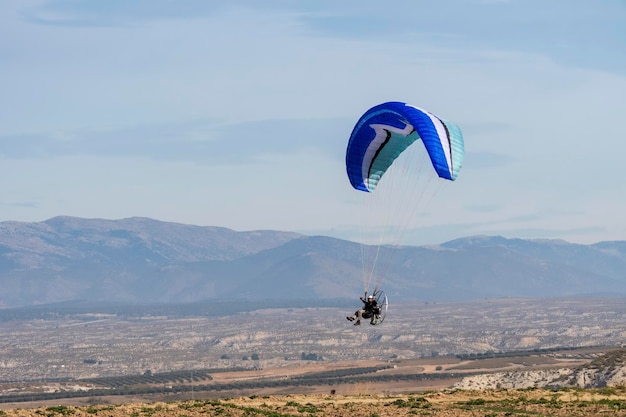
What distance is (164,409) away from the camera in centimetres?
4616

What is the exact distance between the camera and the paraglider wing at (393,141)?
4419 centimetres

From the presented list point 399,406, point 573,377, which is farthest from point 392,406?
point 573,377

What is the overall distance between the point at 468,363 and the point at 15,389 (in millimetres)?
59657

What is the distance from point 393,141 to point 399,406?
1184cm

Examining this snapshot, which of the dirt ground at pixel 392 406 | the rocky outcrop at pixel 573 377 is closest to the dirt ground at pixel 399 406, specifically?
the dirt ground at pixel 392 406

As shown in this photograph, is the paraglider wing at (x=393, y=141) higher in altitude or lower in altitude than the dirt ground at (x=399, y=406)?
higher

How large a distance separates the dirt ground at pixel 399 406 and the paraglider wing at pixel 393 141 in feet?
31.7

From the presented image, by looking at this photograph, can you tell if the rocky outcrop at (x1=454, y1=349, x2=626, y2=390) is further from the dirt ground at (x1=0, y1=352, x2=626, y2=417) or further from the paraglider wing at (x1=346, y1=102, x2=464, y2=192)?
the paraglider wing at (x1=346, y1=102, x2=464, y2=192)

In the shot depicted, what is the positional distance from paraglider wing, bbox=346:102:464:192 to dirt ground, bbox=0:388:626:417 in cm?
966

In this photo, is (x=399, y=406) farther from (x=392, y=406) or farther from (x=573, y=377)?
(x=573, y=377)

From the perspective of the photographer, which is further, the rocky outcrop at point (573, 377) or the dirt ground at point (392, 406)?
the rocky outcrop at point (573, 377)

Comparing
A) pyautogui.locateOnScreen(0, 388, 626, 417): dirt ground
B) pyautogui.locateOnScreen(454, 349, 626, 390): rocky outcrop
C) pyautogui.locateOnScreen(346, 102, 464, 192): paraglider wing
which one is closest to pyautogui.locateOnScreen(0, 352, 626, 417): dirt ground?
pyautogui.locateOnScreen(0, 388, 626, 417): dirt ground

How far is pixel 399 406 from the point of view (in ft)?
156

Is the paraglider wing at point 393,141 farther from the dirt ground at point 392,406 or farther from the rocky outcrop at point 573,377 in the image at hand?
the rocky outcrop at point 573,377
